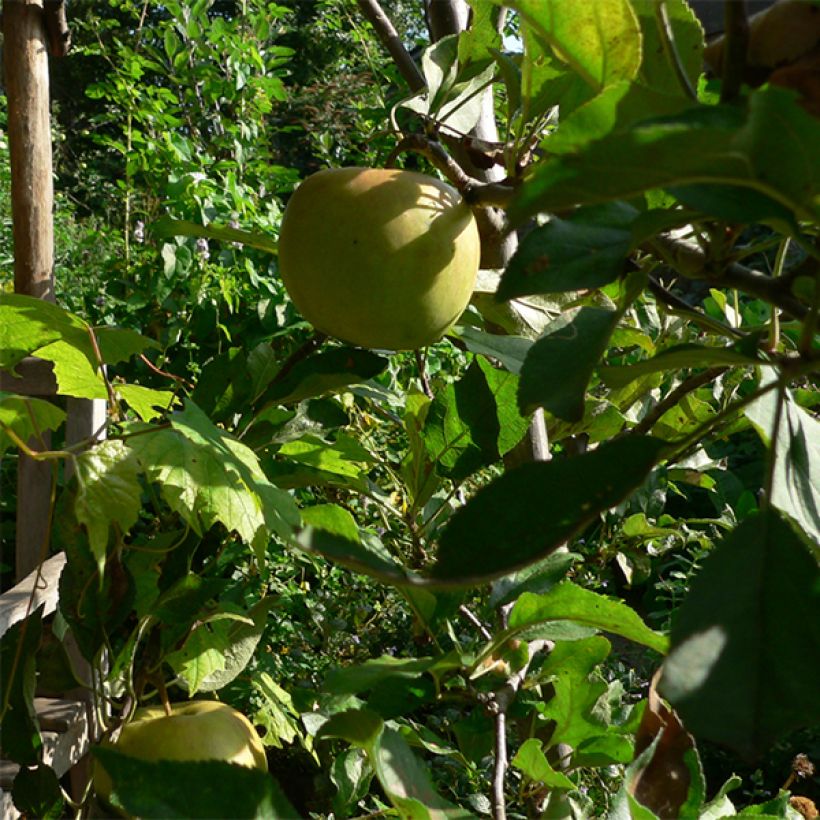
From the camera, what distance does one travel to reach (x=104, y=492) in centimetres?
57

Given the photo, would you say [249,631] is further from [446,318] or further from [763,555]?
[763,555]

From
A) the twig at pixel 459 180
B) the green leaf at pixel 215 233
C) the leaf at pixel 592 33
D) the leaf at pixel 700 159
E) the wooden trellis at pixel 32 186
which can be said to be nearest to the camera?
the leaf at pixel 700 159

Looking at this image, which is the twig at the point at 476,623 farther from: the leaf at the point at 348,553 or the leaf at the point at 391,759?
the leaf at the point at 348,553

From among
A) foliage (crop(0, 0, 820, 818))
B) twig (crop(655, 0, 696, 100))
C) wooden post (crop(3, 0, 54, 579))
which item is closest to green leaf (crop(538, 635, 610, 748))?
foliage (crop(0, 0, 820, 818))

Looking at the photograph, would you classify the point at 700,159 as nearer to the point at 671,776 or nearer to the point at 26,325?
the point at 671,776

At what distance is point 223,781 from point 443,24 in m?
0.51

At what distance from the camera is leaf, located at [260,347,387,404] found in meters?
0.61

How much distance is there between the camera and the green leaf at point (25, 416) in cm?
61

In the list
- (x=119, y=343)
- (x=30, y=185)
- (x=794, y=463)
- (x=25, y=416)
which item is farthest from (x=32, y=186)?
(x=794, y=463)

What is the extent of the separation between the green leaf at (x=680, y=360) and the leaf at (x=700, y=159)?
65 mm

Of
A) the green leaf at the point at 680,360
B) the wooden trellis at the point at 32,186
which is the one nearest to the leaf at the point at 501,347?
the green leaf at the point at 680,360

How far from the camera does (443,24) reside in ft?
2.13

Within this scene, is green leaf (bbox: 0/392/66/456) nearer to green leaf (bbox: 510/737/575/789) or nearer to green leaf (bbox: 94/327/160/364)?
green leaf (bbox: 94/327/160/364)

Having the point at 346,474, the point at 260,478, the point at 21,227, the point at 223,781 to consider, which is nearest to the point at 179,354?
the point at 21,227
